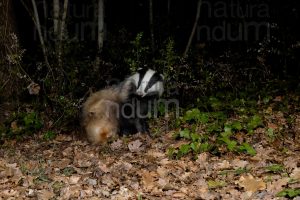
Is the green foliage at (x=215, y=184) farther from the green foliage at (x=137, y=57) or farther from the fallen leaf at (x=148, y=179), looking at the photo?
the green foliage at (x=137, y=57)

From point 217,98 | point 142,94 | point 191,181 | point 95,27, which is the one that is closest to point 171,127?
point 142,94

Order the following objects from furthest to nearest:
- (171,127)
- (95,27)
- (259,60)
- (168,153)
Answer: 1. (95,27)
2. (259,60)
3. (171,127)
4. (168,153)

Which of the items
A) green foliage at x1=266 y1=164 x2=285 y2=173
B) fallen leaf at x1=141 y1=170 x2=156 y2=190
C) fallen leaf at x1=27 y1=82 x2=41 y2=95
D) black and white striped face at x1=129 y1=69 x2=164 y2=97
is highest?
black and white striped face at x1=129 y1=69 x2=164 y2=97

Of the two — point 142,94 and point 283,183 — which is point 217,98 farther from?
point 283,183

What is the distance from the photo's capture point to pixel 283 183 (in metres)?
4.93

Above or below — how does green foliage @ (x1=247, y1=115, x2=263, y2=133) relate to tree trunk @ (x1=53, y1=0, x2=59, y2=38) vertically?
below

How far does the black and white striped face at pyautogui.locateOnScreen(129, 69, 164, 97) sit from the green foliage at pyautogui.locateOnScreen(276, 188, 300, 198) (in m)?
2.85

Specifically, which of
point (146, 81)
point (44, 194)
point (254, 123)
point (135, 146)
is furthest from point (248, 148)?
point (44, 194)

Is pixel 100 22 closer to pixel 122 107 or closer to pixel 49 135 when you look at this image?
pixel 122 107

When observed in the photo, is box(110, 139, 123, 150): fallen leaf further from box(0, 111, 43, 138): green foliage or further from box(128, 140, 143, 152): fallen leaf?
box(0, 111, 43, 138): green foliage

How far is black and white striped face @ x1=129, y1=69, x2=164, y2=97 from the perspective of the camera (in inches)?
274

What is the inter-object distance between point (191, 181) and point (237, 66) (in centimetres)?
436

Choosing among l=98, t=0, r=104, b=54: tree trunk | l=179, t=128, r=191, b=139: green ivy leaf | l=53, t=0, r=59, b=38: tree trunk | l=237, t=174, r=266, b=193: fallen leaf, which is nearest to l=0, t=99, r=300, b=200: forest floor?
l=237, t=174, r=266, b=193: fallen leaf

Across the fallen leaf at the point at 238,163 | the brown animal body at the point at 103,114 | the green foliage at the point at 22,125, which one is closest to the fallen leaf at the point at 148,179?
the fallen leaf at the point at 238,163
